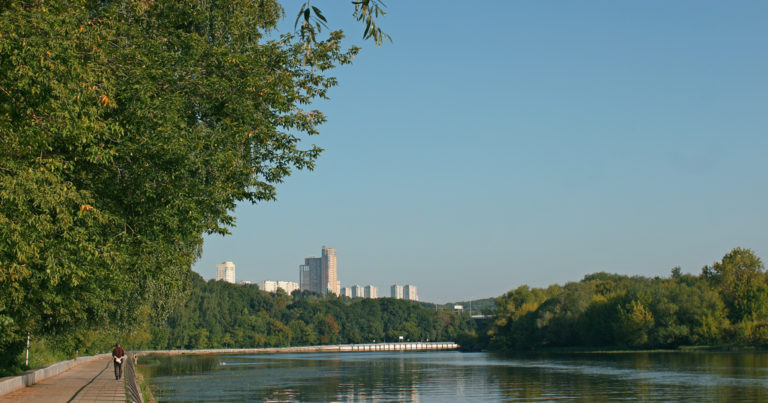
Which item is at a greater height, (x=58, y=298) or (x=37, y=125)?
(x=37, y=125)

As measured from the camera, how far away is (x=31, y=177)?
15.2 metres

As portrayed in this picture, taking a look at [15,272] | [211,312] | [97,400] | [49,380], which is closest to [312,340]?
[211,312]

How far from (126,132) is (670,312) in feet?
336

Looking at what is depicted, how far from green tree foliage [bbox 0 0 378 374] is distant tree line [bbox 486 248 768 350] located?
309 feet

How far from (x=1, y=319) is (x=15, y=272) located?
3782 millimetres

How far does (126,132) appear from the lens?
18109 mm

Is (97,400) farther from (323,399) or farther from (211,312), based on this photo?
(211,312)

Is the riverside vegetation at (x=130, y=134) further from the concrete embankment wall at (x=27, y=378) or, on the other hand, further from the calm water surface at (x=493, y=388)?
the calm water surface at (x=493, y=388)

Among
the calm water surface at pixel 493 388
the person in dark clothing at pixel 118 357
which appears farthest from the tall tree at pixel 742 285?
the person in dark clothing at pixel 118 357

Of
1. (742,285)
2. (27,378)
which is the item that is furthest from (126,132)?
(742,285)

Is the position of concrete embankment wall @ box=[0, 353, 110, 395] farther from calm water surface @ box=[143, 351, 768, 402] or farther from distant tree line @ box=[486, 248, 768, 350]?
distant tree line @ box=[486, 248, 768, 350]

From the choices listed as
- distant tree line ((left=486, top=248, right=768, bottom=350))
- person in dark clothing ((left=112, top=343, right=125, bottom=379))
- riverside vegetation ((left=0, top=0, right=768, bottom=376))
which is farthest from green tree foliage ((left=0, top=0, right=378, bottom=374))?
distant tree line ((left=486, top=248, right=768, bottom=350))

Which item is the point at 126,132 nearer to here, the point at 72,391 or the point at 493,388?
the point at 72,391

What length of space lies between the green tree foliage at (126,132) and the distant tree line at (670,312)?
309 ft
